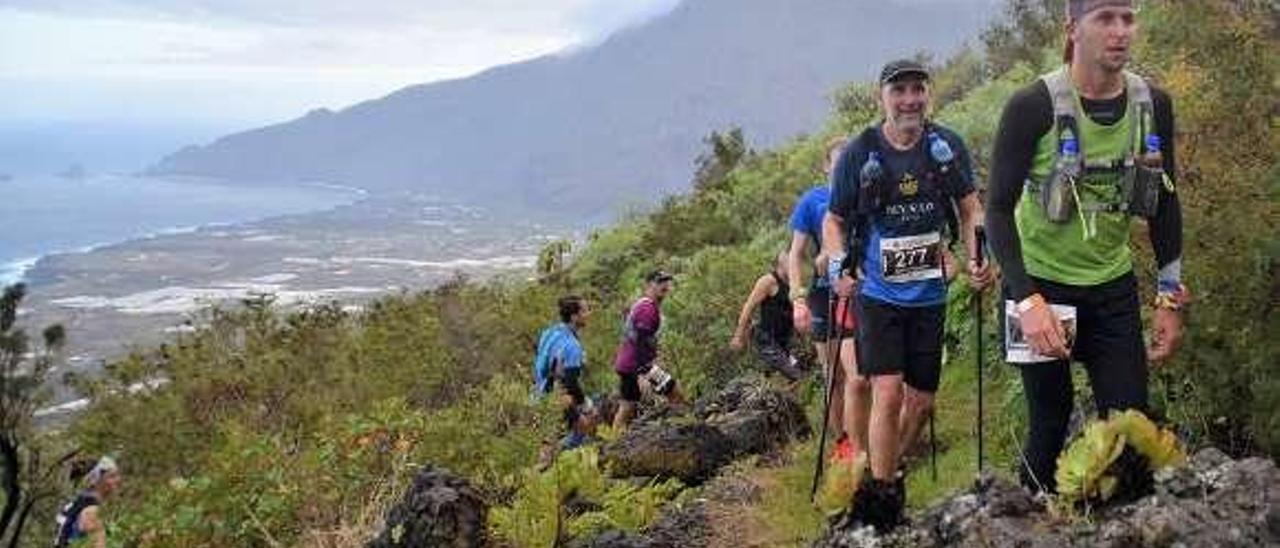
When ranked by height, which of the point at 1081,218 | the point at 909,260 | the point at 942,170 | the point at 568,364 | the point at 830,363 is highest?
the point at 942,170

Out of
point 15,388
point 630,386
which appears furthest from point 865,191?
point 15,388

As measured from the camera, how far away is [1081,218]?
12.2 ft

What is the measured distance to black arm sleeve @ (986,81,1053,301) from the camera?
3625 millimetres

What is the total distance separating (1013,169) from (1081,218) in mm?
269

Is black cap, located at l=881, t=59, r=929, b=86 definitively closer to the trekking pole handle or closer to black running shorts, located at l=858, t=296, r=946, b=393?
the trekking pole handle

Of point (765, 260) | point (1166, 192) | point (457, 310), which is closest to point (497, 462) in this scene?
point (1166, 192)

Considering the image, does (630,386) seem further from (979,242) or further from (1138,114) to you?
(1138,114)

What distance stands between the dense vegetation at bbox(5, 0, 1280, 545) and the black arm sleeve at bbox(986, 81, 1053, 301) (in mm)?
1740

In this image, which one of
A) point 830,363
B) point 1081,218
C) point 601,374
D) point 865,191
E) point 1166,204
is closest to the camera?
point 1081,218

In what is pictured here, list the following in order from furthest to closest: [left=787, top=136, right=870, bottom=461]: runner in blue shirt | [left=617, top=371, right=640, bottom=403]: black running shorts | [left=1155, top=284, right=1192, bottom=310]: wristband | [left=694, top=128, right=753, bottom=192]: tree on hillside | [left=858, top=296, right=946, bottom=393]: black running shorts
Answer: [left=694, top=128, right=753, bottom=192]: tree on hillside < [left=617, top=371, right=640, bottom=403]: black running shorts < [left=787, top=136, right=870, bottom=461]: runner in blue shirt < [left=858, top=296, right=946, bottom=393]: black running shorts < [left=1155, top=284, right=1192, bottom=310]: wristband

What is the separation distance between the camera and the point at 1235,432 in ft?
16.9

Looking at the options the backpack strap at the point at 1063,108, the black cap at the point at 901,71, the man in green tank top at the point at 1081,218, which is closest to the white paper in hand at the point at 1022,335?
the man in green tank top at the point at 1081,218

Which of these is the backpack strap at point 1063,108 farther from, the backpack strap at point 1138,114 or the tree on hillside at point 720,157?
the tree on hillside at point 720,157

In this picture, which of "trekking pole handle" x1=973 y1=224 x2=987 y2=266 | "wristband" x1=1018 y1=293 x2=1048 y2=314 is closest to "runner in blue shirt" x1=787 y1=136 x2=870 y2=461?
→ "trekking pole handle" x1=973 y1=224 x2=987 y2=266
